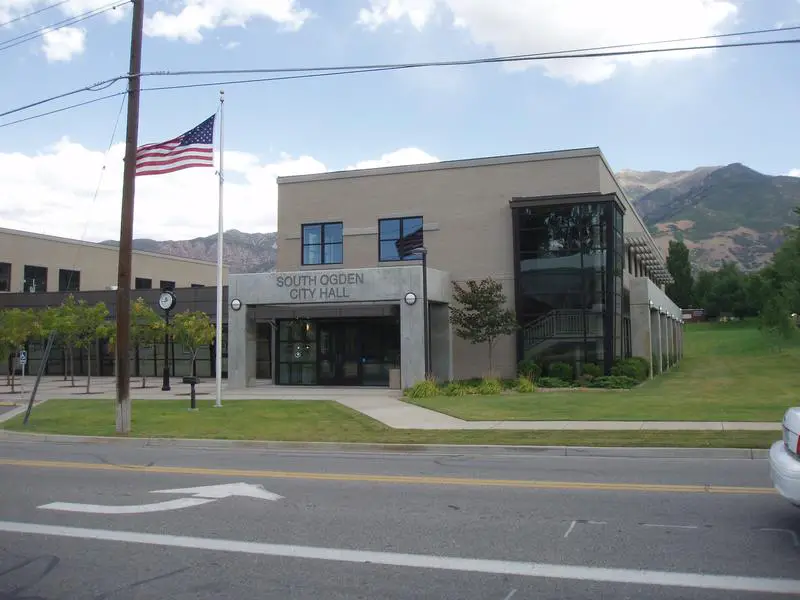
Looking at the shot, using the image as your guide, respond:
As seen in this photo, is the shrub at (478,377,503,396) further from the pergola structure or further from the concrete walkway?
the pergola structure

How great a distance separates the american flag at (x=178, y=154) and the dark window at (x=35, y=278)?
34281mm

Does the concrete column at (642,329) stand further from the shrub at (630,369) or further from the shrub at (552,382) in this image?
the shrub at (552,382)

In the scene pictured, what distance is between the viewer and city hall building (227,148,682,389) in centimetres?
2734

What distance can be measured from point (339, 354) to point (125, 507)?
2155 centimetres

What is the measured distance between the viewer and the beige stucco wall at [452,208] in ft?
95.1

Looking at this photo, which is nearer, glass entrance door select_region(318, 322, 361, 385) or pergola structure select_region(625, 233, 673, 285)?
glass entrance door select_region(318, 322, 361, 385)

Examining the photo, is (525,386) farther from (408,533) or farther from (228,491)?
(408,533)

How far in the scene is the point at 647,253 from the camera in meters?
38.4

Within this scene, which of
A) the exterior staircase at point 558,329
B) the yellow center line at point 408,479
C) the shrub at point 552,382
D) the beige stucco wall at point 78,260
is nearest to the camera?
the yellow center line at point 408,479

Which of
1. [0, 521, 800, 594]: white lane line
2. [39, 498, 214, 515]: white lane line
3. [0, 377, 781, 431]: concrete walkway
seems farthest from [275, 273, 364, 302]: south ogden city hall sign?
[0, 521, 800, 594]: white lane line

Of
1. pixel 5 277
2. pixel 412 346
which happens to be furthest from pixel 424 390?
pixel 5 277

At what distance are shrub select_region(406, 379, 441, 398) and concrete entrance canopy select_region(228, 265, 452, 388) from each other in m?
1.46

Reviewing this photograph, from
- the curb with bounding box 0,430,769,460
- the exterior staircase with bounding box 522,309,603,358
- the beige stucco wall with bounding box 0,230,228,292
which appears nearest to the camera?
the curb with bounding box 0,430,769,460

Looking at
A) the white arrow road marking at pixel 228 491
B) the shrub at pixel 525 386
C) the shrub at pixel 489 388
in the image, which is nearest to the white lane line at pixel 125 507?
the white arrow road marking at pixel 228 491
